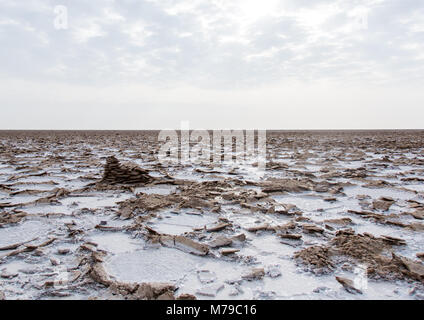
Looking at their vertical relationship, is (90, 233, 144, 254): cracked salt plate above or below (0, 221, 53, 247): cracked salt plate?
below

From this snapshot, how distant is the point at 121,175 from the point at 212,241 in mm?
3118

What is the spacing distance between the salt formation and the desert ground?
0.41 feet

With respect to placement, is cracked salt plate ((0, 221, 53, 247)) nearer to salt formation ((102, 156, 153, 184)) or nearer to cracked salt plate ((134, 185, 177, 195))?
cracked salt plate ((134, 185, 177, 195))

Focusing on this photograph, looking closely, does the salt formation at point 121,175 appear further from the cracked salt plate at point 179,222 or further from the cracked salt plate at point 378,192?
the cracked salt plate at point 378,192

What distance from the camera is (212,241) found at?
104 inches

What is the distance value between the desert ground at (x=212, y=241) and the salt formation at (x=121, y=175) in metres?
0.12

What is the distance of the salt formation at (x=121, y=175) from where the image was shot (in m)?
5.23

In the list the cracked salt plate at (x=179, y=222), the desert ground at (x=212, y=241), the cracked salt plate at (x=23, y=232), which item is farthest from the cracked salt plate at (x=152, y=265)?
the cracked salt plate at (x=23, y=232)

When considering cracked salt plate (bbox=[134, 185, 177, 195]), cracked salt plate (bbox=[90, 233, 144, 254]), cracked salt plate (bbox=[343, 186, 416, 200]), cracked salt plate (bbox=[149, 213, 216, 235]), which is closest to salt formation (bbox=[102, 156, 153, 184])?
cracked salt plate (bbox=[134, 185, 177, 195])

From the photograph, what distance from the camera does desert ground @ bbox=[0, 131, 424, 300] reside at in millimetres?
1935

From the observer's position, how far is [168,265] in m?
2.25

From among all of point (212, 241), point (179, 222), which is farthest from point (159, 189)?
point (212, 241)

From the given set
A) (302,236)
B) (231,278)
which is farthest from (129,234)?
(302,236)

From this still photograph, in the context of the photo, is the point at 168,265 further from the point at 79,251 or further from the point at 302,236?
the point at 302,236
